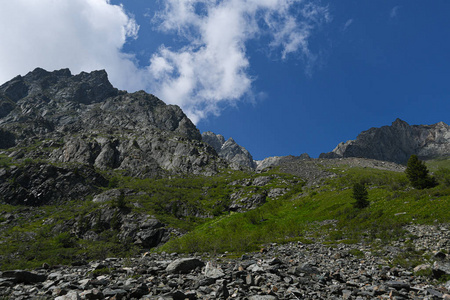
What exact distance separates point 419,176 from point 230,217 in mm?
47094

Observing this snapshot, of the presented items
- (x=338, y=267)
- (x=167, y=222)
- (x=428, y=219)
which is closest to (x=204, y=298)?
(x=338, y=267)

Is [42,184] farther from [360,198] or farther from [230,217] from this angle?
[360,198]

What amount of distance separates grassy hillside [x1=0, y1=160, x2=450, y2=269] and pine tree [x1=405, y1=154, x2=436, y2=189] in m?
1.85

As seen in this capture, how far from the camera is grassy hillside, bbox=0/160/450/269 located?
30203mm

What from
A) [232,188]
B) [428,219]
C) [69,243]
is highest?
[232,188]

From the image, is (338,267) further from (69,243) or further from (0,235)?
(0,235)

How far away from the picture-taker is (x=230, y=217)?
218ft

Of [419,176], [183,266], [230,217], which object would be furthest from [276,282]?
[230,217]

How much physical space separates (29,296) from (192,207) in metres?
99.6

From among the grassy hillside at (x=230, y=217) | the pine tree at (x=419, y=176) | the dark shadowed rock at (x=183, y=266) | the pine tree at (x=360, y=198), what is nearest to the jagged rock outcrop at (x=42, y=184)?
the grassy hillside at (x=230, y=217)

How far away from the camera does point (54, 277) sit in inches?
677

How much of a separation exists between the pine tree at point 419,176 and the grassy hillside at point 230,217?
6.07 feet

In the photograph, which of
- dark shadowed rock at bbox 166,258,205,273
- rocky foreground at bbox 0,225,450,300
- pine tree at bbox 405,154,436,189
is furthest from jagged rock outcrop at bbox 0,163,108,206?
pine tree at bbox 405,154,436,189

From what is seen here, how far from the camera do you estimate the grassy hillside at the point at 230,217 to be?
30.2 meters
